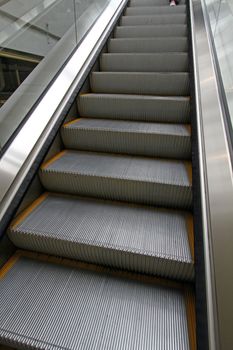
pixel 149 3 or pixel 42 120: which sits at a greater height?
pixel 149 3

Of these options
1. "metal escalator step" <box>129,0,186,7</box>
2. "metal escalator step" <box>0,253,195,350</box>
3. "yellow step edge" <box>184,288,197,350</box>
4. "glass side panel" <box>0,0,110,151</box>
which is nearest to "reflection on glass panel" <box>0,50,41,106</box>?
"glass side panel" <box>0,0,110,151</box>

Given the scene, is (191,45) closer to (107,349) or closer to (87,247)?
(87,247)

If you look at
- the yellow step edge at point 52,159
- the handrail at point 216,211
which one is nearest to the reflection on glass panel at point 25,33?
the yellow step edge at point 52,159

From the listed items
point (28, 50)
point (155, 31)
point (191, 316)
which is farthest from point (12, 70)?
point (155, 31)

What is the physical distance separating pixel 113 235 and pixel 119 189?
302 millimetres

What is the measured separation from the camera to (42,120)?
1491 mm

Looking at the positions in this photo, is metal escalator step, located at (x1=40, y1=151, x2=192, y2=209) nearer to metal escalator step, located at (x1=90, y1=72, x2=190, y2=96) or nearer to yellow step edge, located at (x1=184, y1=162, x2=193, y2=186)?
yellow step edge, located at (x1=184, y1=162, x2=193, y2=186)

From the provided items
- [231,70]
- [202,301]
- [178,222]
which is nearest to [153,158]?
[178,222]

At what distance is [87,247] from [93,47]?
1906mm

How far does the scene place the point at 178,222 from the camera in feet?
4.02

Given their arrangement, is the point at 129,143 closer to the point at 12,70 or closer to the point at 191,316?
the point at 12,70

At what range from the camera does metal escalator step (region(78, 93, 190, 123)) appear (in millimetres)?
1700

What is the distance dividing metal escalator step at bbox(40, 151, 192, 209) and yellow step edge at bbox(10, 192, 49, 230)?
0.08m

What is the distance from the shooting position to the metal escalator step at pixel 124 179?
1.29 metres
